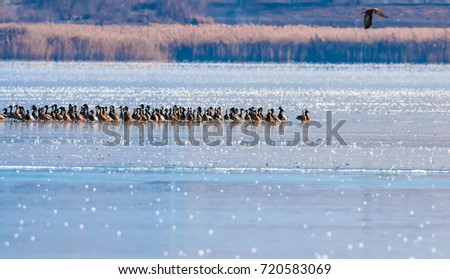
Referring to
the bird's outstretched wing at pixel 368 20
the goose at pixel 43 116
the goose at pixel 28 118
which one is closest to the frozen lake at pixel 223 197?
the bird's outstretched wing at pixel 368 20

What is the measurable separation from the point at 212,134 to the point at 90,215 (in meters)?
A: 16.5

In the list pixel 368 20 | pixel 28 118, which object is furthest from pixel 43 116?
pixel 368 20

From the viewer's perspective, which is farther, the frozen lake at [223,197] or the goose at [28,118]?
the goose at [28,118]

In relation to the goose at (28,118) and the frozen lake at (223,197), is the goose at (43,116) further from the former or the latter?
the frozen lake at (223,197)

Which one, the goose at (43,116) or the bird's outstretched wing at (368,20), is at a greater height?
the bird's outstretched wing at (368,20)

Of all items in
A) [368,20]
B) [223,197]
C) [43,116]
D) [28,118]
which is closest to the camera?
[223,197]

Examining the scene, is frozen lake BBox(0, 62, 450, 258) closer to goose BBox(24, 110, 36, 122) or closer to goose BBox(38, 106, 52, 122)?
goose BBox(24, 110, 36, 122)

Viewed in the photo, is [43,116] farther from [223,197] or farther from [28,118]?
[223,197]

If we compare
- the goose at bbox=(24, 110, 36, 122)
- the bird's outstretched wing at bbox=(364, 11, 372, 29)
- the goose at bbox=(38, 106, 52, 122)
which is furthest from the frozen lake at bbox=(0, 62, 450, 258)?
the goose at bbox=(38, 106, 52, 122)

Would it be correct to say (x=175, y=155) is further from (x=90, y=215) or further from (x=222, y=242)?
(x=222, y=242)

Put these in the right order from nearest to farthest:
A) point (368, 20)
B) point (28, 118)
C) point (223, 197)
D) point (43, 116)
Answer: point (223, 197) < point (368, 20) < point (28, 118) < point (43, 116)

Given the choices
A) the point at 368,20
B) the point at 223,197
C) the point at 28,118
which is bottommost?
the point at 28,118

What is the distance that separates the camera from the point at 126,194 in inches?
811
